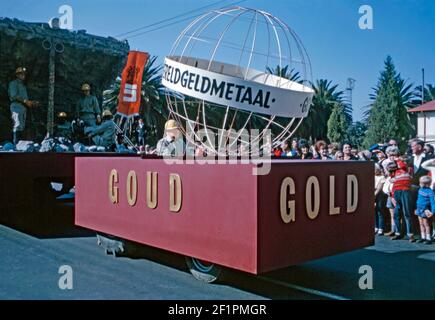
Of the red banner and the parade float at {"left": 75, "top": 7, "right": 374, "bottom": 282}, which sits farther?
the red banner

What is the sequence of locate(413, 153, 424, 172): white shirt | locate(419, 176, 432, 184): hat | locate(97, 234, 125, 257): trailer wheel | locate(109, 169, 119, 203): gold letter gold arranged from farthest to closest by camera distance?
locate(413, 153, 424, 172): white shirt
locate(419, 176, 432, 184): hat
locate(97, 234, 125, 257): trailer wheel
locate(109, 169, 119, 203): gold letter gold

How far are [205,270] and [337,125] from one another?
36.8 meters

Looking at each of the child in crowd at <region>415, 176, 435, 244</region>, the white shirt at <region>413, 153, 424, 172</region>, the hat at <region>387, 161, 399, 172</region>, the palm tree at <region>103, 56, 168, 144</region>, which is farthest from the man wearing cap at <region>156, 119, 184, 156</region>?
the palm tree at <region>103, 56, 168, 144</region>

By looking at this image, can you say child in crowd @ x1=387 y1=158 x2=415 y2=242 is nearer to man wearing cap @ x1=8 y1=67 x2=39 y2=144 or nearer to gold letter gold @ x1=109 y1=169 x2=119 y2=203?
gold letter gold @ x1=109 y1=169 x2=119 y2=203

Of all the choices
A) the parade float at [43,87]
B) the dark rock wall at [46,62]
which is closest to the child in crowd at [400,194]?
the parade float at [43,87]

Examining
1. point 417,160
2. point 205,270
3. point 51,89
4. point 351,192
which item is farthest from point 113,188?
point 51,89

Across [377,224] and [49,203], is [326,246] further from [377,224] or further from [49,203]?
[49,203]

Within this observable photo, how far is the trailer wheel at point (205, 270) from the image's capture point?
4.57m

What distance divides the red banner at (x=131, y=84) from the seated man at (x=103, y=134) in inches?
66.9

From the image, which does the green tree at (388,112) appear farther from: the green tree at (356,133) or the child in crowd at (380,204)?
the child in crowd at (380,204)

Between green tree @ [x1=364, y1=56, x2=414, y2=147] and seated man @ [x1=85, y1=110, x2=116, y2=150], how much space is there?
2784cm

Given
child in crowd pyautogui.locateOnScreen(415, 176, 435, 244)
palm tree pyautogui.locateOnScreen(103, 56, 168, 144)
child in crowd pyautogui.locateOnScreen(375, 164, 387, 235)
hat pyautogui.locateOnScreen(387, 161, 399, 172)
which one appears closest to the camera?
child in crowd pyautogui.locateOnScreen(415, 176, 435, 244)

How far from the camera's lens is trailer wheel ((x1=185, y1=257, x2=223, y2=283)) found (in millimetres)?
4566

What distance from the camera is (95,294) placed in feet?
14.0
